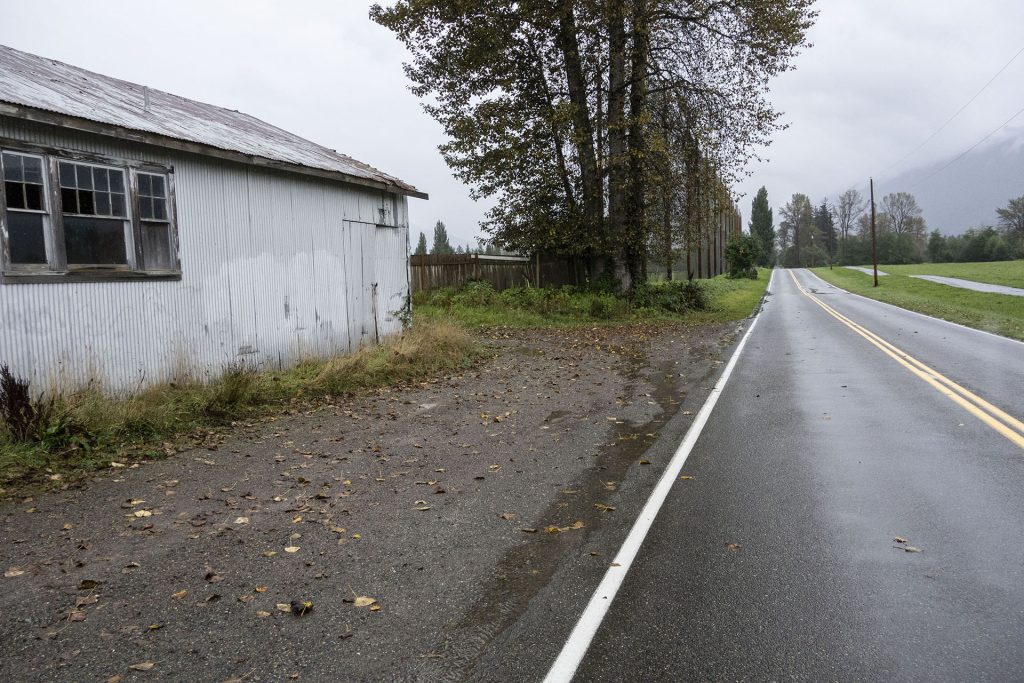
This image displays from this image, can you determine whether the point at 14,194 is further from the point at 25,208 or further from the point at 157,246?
the point at 157,246

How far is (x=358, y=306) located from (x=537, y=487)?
27.9 ft

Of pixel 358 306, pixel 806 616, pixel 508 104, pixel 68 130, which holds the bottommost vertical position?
pixel 806 616

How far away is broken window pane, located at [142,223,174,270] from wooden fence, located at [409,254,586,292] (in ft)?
52.9

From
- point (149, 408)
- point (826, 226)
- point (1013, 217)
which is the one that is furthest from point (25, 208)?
point (826, 226)

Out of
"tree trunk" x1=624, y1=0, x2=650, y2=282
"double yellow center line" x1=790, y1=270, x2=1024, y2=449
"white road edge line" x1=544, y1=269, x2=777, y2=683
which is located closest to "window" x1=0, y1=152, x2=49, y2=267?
"white road edge line" x1=544, y1=269, x2=777, y2=683

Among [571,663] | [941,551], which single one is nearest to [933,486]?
[941,551]

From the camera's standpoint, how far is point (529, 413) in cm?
901

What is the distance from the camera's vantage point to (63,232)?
815 centimetres

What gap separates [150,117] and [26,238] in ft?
10.5

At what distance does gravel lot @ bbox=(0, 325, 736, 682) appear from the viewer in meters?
3.29

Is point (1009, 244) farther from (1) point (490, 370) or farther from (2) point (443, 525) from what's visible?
(2) point (443, 525)

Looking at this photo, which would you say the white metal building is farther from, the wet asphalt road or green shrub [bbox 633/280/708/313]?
green shrub [bbox 633/280/708/313]

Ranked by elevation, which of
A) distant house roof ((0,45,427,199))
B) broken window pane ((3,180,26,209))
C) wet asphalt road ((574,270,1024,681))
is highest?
distant house roof ((0,45,427,199))

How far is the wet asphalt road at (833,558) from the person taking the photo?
3.11m
